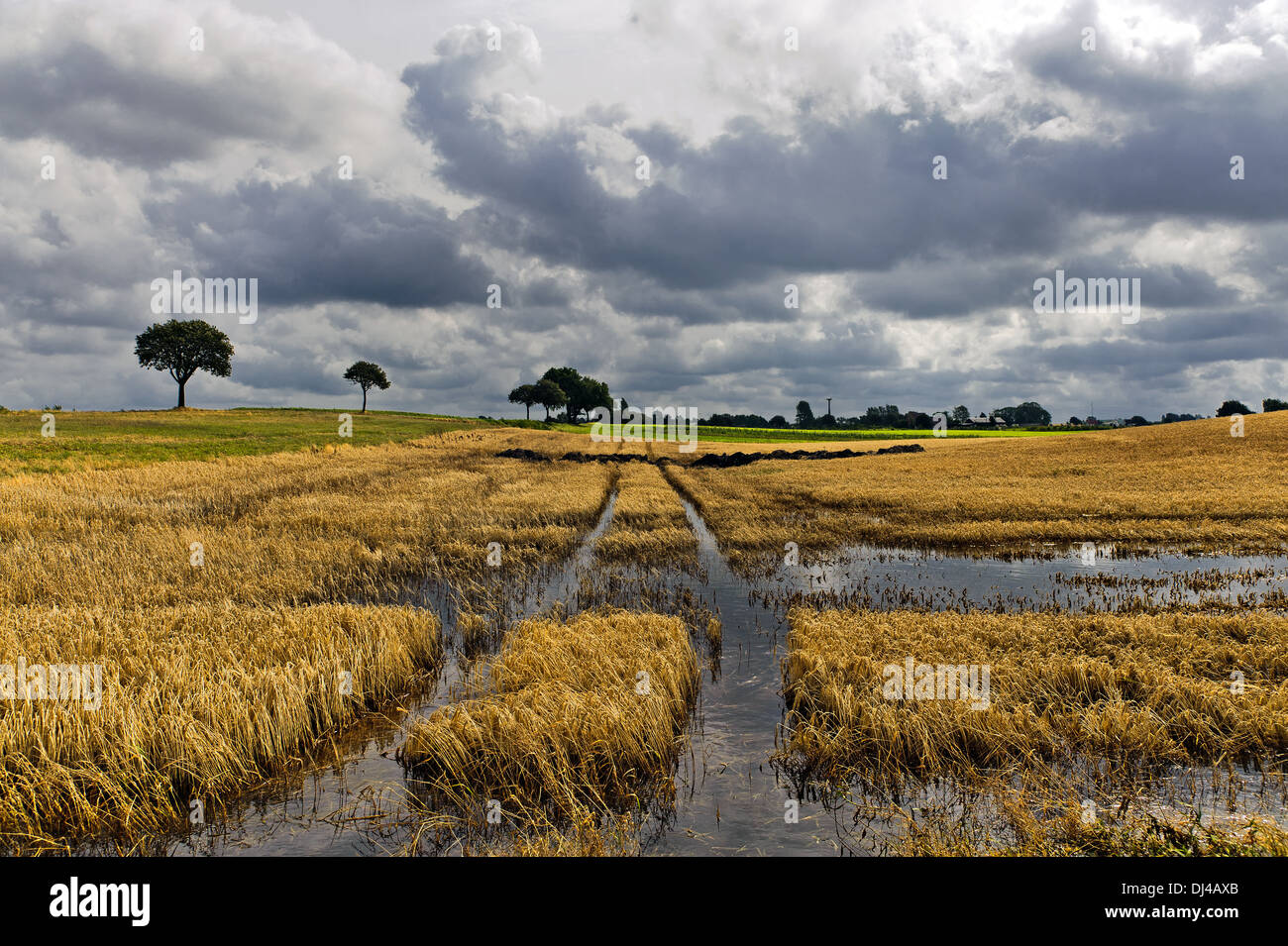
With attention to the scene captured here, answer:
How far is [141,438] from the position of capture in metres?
65.2

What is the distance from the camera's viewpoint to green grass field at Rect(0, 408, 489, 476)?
4419cm

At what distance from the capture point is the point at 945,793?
24.1ft

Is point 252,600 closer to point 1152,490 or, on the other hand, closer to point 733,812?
point 733,812

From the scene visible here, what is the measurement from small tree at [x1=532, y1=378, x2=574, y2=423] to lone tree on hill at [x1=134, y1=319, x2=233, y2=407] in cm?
7809

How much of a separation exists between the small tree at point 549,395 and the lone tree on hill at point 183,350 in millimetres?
78095

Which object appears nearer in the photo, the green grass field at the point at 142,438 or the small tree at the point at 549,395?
the green grass field at the point at 142,438

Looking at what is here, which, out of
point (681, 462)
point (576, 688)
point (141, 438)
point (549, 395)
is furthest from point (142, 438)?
point (549, 395)

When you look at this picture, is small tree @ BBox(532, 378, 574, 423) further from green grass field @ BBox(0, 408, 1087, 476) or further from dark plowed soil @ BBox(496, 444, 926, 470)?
dark plowed soil @ BBox(496, 444, 926, 470)

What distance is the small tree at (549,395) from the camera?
600 feet

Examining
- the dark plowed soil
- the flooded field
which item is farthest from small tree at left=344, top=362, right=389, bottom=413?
the flooded field

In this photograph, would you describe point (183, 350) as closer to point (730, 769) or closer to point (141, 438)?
point (141, 438)

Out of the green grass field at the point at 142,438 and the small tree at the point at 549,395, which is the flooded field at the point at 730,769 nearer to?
the green grass field at the point at 142,438

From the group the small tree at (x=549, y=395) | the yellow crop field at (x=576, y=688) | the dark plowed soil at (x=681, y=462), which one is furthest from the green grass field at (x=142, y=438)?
the small tree at (x=549, y=395)
